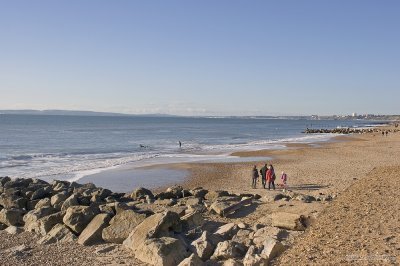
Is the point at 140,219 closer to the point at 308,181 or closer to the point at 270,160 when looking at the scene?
the point at 308,181

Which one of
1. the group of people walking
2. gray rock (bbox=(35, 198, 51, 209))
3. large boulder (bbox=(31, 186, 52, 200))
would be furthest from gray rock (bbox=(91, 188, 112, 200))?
the group of people walking

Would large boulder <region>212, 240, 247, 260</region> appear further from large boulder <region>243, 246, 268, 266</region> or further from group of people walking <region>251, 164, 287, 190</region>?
group of people walking <region>251, 164, 287, 190</region>

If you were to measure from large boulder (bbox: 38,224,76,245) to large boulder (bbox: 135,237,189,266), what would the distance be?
315 cm

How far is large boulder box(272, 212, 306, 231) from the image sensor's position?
11758mm

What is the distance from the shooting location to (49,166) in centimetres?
3522

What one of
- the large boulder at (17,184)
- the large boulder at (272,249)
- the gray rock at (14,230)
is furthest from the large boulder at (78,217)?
the large boulder at (17,184)

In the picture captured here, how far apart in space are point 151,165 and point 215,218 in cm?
2211

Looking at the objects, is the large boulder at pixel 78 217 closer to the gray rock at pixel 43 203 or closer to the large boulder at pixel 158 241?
the large boulder at pixel 158 241

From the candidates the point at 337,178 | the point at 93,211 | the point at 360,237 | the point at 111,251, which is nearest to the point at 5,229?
the point at 93,211

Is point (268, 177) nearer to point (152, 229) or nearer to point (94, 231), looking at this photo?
point (94, 231)

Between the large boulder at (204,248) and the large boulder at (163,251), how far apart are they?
0.29m

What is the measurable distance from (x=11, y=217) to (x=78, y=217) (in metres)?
3.37

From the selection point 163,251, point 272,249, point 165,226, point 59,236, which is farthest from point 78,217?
point 272,249

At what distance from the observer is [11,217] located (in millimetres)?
15172
